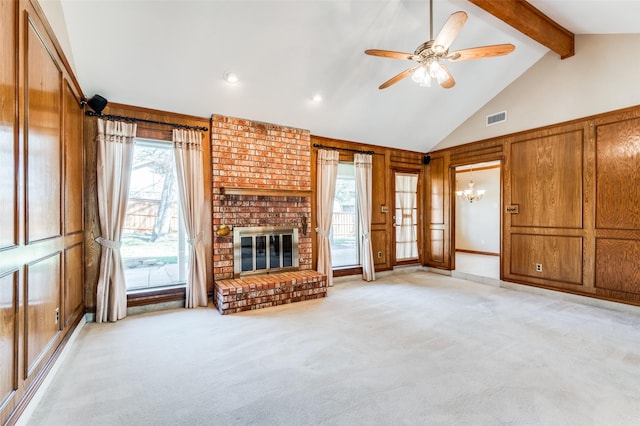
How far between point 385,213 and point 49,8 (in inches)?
210

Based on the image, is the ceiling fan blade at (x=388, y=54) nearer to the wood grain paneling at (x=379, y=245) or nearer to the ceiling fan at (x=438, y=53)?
the ceiling fan at (x=438, y=53)

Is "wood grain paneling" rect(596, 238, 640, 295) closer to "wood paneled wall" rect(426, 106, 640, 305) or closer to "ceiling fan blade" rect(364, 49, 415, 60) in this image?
"wood paneled wall" rect(426, 106, 640, 305)

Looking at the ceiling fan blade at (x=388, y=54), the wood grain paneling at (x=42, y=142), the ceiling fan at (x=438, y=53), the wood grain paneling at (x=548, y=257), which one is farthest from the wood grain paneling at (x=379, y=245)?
the wood grain paneling at (x=42, y=142)

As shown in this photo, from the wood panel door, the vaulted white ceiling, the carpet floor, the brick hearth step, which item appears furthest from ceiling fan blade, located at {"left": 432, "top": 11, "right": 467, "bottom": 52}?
the wood panel door

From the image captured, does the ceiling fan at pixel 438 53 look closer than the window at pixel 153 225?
Yes

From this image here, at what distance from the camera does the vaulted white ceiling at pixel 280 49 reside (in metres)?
3.05

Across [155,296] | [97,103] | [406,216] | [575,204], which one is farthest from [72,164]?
[575,204]

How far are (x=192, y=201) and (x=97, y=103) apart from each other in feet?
5.12

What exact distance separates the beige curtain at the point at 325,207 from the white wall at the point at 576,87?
2.98 m

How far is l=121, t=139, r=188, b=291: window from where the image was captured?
3988 millimetres

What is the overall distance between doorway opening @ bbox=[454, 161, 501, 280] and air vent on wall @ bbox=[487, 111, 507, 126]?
322 cm

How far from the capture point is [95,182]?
11.9 ft

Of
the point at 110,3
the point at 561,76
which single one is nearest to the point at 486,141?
the point at 561,76

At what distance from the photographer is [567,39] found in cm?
420
